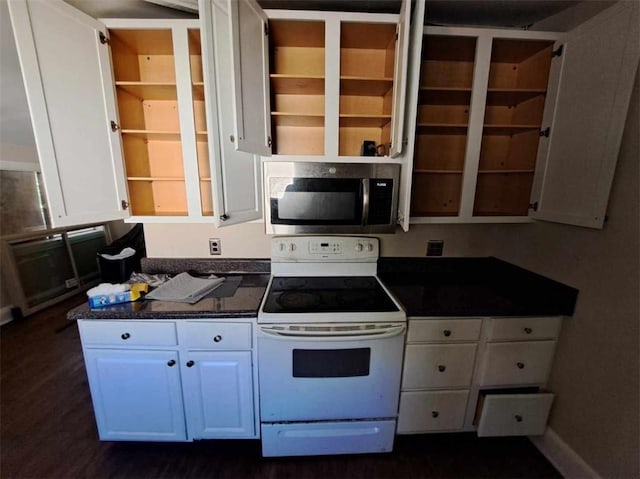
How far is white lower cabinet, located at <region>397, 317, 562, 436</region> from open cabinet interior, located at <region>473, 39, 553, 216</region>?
2.38 feet

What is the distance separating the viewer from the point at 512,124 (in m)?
1.63

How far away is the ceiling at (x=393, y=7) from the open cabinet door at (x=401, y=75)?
34 cm

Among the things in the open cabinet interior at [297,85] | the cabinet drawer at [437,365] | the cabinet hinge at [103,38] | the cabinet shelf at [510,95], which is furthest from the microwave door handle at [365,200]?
the cabinet hinge at [103,38]

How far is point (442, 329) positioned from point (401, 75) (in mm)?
1300

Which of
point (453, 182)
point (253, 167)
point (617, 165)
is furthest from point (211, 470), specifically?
point (617, 165)

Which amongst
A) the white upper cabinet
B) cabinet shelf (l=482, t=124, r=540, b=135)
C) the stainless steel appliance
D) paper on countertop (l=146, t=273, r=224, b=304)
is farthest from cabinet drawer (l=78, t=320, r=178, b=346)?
cabinet shelf (l=482, t=124, r=540, b=135)

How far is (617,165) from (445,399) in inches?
56.0

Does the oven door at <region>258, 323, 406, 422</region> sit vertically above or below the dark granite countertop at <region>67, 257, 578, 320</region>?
below

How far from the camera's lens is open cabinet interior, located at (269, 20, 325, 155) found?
1430 mm

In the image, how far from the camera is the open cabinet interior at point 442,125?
154 centimetres

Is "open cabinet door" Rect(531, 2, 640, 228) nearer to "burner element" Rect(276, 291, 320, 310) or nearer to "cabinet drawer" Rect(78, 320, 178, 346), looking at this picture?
"burner element" Rect(276, 291, 320, 310)

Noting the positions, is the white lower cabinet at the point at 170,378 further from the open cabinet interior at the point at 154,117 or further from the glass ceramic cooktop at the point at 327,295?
the open cabinet interior at the point at 154,117

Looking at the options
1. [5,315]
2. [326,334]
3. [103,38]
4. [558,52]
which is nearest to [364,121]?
[558,52]

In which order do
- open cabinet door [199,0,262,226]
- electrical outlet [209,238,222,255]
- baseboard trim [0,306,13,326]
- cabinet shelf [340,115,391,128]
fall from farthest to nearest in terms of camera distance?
baseboard trim [0,306,13,326], electrical outlet [209,238,222,255], cabinet shelf [340,115,391,128], open cabinet door [199,0,262,226]
